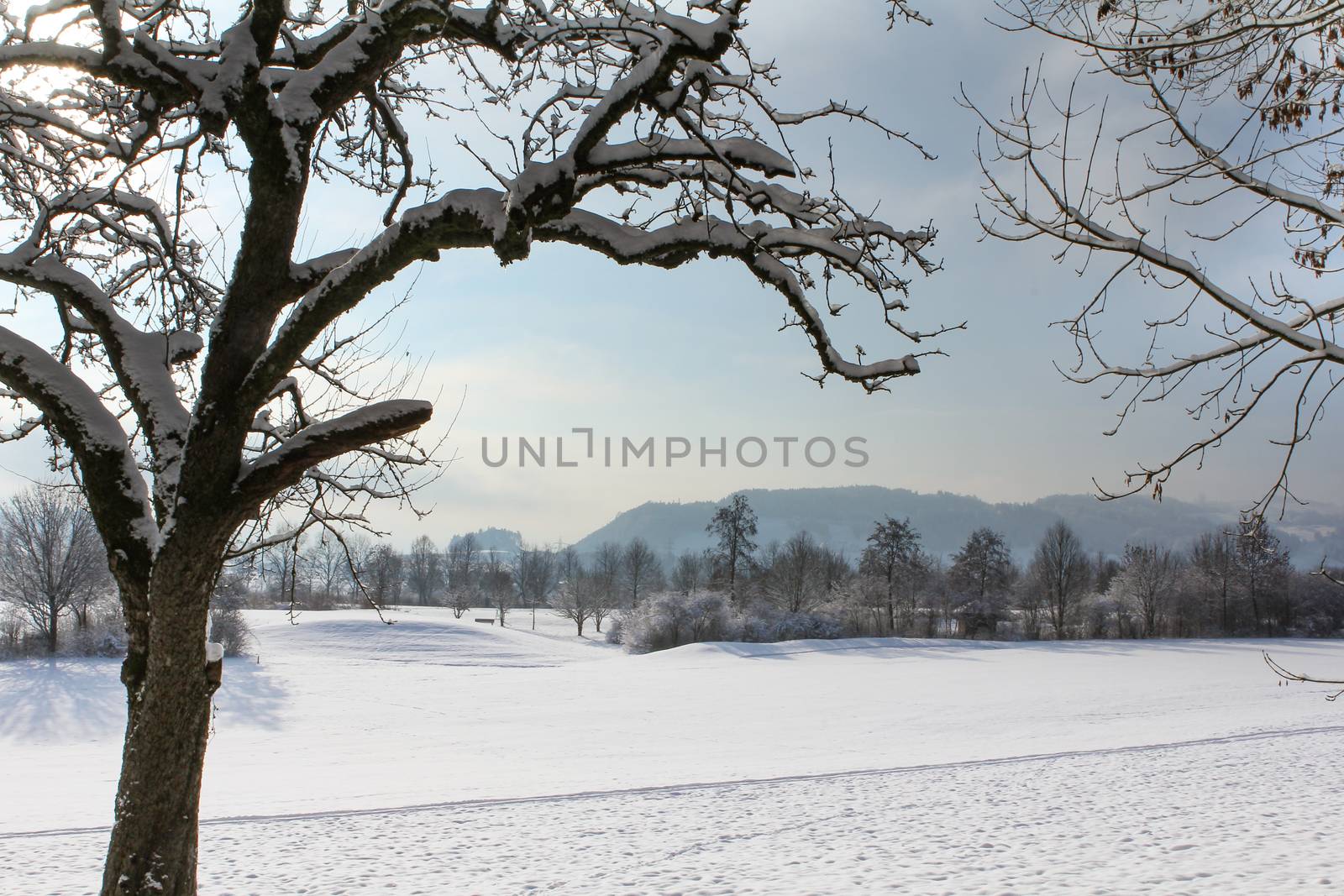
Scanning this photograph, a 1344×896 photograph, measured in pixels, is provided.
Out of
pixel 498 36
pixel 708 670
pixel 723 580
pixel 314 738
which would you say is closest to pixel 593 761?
pixel 314 738

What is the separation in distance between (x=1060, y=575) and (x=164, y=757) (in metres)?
58.0

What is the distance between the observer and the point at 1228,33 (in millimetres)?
2732

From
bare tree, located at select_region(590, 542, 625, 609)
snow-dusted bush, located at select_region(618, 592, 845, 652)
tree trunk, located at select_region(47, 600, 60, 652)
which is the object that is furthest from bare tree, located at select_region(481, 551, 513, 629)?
tree trunk, located at select_region(47, 600, 60, 652)

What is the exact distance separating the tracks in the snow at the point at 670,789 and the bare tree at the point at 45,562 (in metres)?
28.4

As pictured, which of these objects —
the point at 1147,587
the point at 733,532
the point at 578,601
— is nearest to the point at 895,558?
the point at 733,532

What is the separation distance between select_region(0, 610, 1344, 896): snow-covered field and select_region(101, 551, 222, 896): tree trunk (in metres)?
4.13

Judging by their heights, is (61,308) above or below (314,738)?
above

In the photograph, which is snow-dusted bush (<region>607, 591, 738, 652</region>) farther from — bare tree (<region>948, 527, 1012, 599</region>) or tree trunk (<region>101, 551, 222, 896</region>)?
tree trunk (<region>101, 551, 222, 896</region>)

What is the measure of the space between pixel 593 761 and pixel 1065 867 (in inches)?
359

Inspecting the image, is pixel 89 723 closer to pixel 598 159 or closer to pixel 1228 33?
pixel 598 159

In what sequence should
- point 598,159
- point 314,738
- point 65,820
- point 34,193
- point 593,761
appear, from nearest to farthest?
point 598,159 → point 34,193 → point 65,820 → point 593,761 → point 314,738

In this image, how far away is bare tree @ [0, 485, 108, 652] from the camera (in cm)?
3312

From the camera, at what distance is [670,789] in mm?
11836

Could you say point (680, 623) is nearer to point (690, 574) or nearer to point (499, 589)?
point (690, 574)
